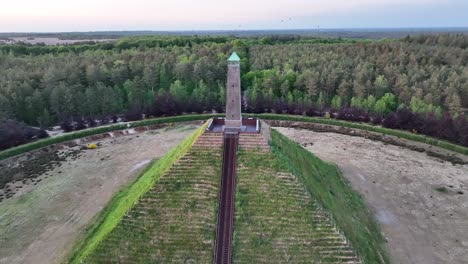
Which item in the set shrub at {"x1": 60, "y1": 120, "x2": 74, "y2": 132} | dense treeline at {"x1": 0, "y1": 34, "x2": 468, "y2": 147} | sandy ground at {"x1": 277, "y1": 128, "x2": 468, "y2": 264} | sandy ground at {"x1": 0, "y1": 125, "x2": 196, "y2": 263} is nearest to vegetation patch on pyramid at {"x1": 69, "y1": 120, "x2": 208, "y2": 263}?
sandy ground at {"x1": 0, "y1": 125, "x2": 196, "y2": 263}

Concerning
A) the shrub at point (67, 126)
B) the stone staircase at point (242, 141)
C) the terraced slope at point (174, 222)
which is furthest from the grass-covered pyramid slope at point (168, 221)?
the shrub at point (67, 126)

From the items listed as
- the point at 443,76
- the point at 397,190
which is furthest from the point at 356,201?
the point at 443,76

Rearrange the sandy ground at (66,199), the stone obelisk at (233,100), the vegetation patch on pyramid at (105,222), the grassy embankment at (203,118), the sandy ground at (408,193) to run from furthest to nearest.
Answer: the grassy embankment at (203,118), the stone obelisk at (233,100), the sandy ground at (408,193), the sandy ground at (66,199), the vegetation patch on pyramid at (105,222)

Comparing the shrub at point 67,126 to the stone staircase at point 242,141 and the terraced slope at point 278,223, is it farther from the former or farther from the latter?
the terraced slope at point 278,223

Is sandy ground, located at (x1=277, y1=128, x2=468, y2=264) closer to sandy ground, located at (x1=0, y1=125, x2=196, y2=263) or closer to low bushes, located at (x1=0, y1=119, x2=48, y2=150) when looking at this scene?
sandy ground, located at (x1=0, y1=125, x2=196, y2=263)

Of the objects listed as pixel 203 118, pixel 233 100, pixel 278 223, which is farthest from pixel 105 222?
pixel 203 118

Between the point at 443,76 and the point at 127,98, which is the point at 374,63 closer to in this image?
the point at 443,76

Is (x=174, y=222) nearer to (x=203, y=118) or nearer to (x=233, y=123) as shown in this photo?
(x=233, y=123)
